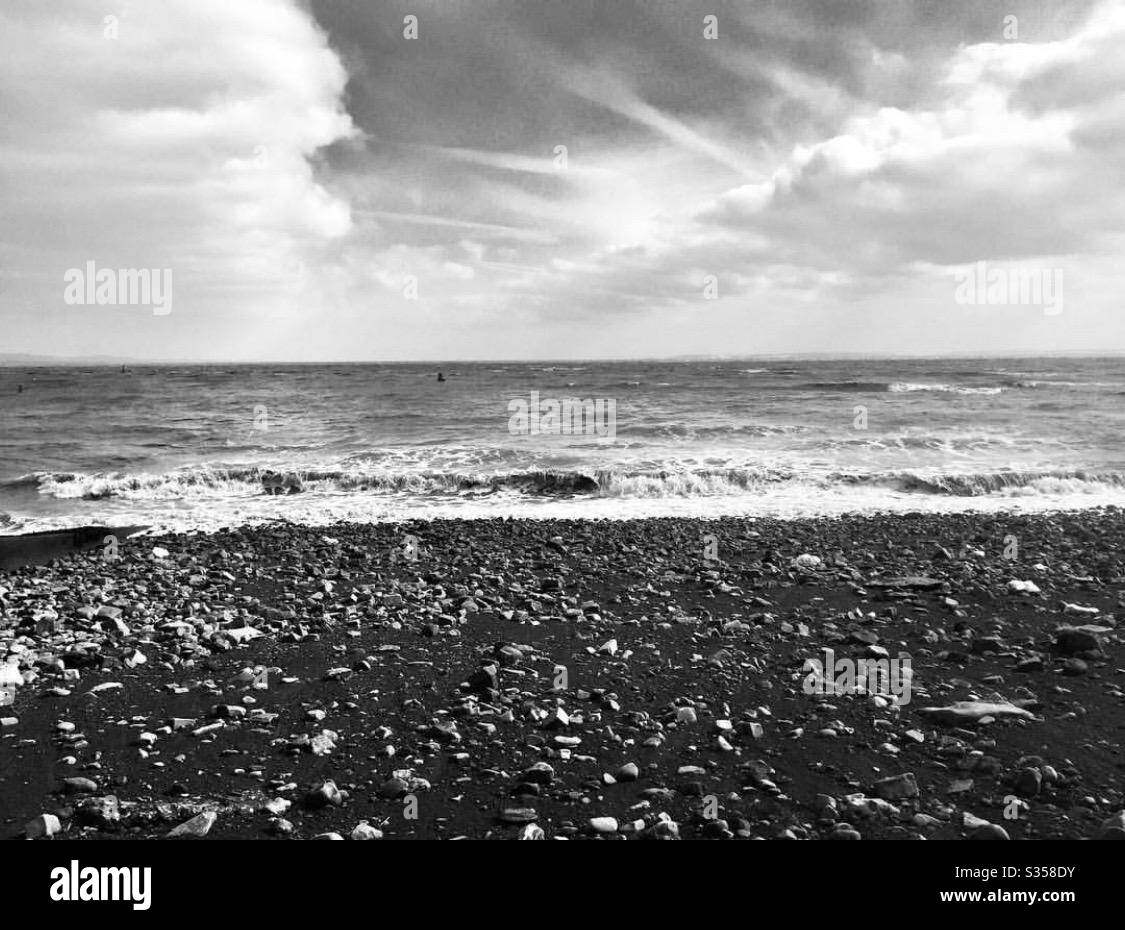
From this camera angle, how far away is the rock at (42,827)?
175 inches

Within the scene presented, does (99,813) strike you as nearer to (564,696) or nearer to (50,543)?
(564,696)

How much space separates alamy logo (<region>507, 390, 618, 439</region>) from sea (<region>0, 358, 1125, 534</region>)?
13.0 inches

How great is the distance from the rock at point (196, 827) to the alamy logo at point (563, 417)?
79.9 ft

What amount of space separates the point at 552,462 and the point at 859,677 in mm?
15967

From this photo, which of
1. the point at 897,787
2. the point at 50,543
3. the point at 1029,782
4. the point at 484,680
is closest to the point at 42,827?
the point at 484,680

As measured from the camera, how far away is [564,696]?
21.4 feet

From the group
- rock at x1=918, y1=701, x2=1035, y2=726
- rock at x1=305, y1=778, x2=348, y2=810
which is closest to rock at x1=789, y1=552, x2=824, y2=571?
rock at x1=918, y1=701, x2=1035, y2=726

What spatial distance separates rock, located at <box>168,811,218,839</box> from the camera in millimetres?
4473

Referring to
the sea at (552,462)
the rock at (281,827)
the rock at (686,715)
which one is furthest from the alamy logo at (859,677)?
Answer: the sea at (552,462)

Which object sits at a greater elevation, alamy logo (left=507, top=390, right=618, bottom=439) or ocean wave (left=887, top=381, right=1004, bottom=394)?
ocean wave (left=887, top=381, right=1004, bottom=394)
